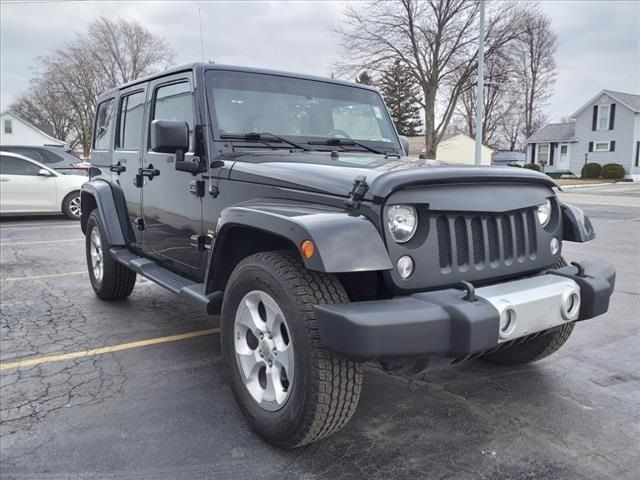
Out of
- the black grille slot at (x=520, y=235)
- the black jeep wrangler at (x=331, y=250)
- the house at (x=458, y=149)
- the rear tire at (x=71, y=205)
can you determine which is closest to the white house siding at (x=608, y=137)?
the house at (x=458, y=149)

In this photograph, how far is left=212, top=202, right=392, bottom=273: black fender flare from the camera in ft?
7.27

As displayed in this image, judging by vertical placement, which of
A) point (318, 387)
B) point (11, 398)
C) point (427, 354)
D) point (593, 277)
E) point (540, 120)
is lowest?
point (11, 398)

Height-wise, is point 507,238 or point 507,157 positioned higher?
point 507,157

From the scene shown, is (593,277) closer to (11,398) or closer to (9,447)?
(9,447)

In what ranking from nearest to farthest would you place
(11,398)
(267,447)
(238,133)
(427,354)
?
(427,354) < (267,447) < (11,398) < (238,133)

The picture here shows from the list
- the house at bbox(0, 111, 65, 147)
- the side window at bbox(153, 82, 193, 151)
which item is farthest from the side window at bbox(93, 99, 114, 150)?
the house at bbox(0, 111, 65, 147)

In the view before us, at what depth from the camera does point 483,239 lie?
2.67m

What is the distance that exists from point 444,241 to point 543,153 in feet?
158

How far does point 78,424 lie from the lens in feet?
9.58

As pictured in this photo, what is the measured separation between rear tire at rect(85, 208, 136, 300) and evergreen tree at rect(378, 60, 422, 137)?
24.4 m

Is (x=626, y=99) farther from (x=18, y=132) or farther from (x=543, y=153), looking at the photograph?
(x=18, y=132)

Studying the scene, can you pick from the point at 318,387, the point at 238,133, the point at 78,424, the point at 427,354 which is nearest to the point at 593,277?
the point at 427,354

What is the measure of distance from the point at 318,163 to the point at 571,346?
259cm

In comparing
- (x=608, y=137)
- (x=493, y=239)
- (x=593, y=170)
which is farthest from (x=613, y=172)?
(x=493, y=239)
